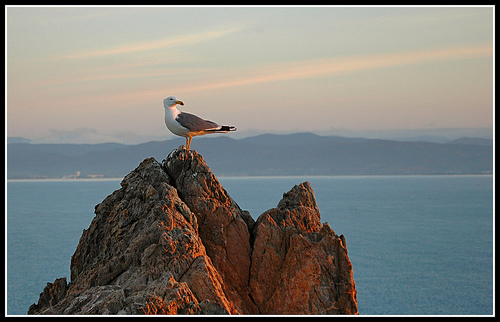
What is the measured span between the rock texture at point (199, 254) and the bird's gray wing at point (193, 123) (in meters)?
0.66

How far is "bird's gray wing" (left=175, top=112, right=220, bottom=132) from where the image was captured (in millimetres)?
14910

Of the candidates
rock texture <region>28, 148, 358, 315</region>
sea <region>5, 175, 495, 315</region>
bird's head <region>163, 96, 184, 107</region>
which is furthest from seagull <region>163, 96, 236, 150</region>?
sea <region>5, 175, 495, 315</region>

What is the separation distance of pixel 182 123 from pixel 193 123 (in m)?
0.30

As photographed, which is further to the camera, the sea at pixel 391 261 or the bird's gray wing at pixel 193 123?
the sea at pixel 391 261

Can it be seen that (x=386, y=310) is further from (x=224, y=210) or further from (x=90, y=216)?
(x=90, y=216)

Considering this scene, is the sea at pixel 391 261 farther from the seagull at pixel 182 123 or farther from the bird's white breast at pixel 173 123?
the bird's white breast at pixel 173 123

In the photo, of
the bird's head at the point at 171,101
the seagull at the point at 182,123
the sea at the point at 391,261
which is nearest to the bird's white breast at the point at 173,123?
the seagull at the point at 182,123

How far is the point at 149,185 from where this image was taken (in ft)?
45.3

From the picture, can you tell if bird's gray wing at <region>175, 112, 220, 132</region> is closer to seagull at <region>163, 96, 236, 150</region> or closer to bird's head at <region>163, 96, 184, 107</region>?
seagull at <region>163, 96, 236, 150</region>

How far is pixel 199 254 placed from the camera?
12.1 meters

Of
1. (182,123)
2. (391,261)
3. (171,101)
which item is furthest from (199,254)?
(391,261)

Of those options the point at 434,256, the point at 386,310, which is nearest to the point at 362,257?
the point at 434,256

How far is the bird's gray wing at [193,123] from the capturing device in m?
14.9

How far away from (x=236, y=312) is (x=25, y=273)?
115m
